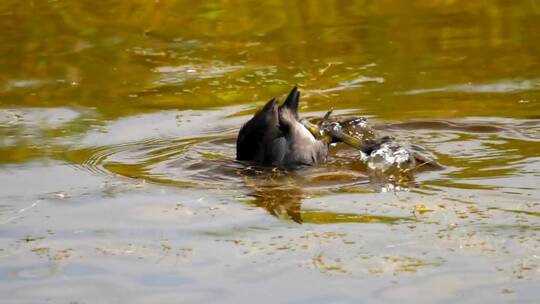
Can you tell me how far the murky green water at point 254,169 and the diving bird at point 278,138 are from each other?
12 centimetres

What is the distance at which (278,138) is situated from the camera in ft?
22.2

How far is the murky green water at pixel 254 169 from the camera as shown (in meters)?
5.02

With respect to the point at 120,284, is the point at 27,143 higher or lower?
higher

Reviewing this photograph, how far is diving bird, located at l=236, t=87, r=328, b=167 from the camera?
675 cm

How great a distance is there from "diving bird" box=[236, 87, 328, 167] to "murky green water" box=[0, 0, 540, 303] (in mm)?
122

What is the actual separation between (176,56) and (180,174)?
8.64 ft

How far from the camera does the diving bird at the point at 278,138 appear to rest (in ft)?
22.1

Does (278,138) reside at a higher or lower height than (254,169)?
higher

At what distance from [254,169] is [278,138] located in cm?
22

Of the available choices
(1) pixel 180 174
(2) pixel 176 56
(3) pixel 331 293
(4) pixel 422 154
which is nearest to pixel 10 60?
(2) pixel 176 56

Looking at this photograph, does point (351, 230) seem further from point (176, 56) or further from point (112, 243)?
point (176, 56)

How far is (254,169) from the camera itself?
6.72 meters

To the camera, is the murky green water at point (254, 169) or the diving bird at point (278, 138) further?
the diving bird at point (278, 138)

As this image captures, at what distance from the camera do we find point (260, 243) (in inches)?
212
